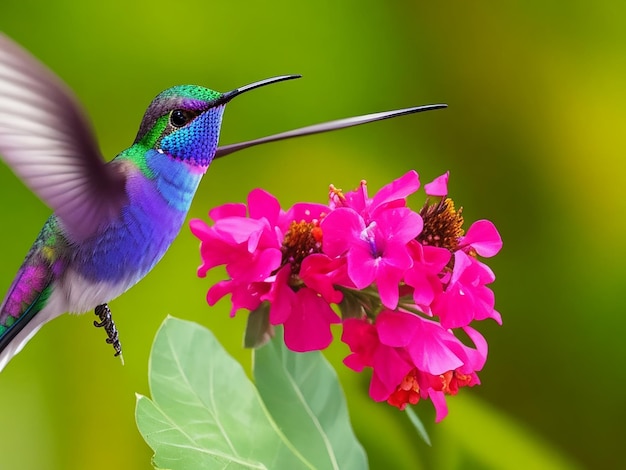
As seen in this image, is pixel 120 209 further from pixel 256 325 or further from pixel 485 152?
pixel 485 152

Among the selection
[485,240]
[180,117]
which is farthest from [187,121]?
[485,240]

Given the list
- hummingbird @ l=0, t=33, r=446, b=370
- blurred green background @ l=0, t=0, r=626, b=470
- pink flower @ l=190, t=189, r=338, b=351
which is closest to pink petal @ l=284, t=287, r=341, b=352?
pink flower @ l=190, t=189, r=338, b=351

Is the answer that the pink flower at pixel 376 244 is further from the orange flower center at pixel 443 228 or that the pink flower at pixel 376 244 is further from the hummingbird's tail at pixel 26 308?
the hummingbird's tail at pixel 26 308

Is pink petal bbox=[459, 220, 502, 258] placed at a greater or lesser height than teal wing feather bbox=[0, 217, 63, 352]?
lesser

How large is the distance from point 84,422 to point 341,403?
334 mm

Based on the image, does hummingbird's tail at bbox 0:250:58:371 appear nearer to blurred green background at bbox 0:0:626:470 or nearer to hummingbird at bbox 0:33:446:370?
hummingbird at bbox 0:33:446:370

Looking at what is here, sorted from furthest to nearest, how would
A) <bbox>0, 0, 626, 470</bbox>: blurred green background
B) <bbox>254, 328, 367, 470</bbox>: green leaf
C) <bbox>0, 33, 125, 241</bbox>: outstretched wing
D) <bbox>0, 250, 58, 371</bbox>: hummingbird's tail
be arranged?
1. <bbox>0, 0, 626, 470</bbox>: blurred green background
2. <bbox>254, 328, 367, 470</bbox>: green leaf
3. <bbox>0, 250, 58, 371</bbox>: hummingbird's tail
4. <bbox>0, 33, 125, 241</bbox>: outstretched wing

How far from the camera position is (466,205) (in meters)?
0.92

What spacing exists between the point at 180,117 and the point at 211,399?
Answer: 0.23 meters

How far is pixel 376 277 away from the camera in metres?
0.41

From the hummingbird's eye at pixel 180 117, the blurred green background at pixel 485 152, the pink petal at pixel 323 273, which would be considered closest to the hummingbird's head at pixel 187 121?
the hummingbird's eye at pixel 180 117

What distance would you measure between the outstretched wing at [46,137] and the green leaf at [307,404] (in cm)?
24

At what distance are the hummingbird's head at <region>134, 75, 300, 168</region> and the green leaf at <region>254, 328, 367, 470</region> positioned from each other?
193 millimetres

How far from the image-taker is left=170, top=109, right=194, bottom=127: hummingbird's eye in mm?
458
